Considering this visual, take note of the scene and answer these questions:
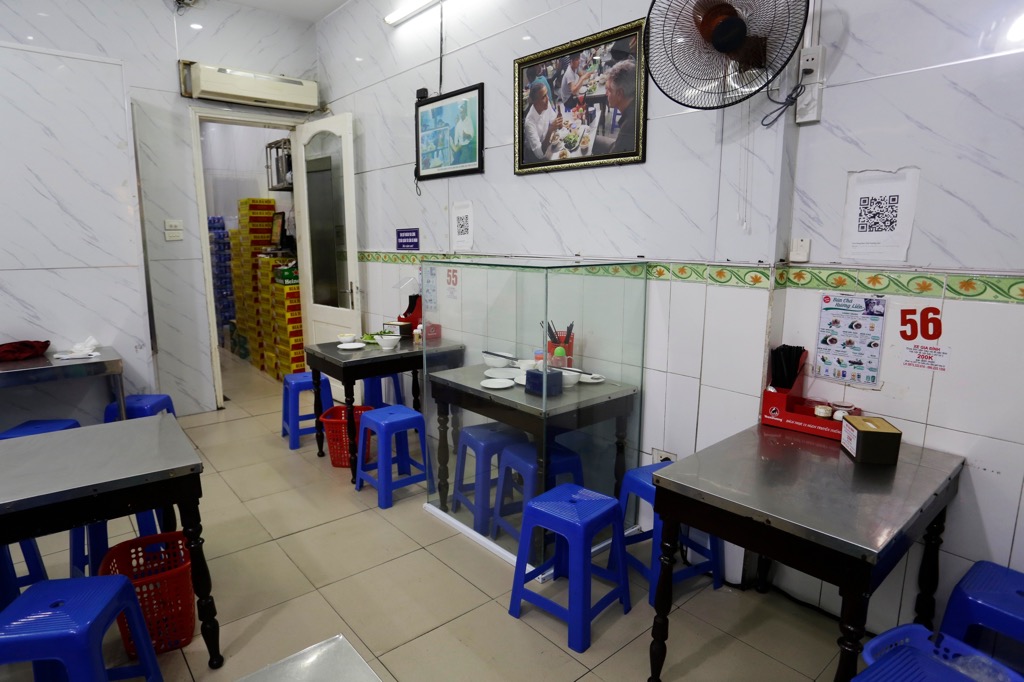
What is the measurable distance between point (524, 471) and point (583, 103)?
1.77 m

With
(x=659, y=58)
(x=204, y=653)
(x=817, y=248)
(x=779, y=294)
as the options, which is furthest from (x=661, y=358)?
(x=204, y=653)

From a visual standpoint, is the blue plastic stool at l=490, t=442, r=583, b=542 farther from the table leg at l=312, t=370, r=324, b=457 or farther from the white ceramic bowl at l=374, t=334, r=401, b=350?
the table leg at l=312, t=370, r=324, b=457

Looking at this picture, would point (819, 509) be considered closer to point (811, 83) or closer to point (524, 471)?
point (524, 471)

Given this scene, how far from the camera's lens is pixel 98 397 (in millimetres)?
3848

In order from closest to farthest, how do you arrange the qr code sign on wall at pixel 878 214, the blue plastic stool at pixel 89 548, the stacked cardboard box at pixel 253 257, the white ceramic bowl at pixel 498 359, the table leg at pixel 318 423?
the qr code sign on wall at pixel 878 214, the blue plastic stool at pixel 89 548, the white ceramic bowl at pixel 498 359, the table leg at pixel 318 423, the stacked cardboard box at pixel 253 257

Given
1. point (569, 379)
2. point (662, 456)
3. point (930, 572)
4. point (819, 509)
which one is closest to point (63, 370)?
point (569, 379)

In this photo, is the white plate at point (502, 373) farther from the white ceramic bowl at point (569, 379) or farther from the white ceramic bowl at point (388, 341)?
the white ceramic bowl at point (388, 341)

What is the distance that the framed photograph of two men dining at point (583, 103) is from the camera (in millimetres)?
2592

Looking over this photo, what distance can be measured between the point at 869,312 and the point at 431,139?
2.82 meters

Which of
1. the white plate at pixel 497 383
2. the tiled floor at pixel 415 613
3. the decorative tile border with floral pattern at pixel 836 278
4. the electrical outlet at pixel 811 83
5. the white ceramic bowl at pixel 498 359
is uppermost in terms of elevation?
the electrical outlet at pixel 811 83

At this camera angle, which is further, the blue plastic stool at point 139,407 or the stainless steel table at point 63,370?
the blue plastic stool at point 139,407

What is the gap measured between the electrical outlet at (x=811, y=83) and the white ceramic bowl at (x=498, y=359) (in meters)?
1.49

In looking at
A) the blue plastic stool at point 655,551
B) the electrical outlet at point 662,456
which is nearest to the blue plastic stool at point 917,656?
the blue plastic stool at point 655,551

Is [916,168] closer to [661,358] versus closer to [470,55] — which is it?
[661,358]
